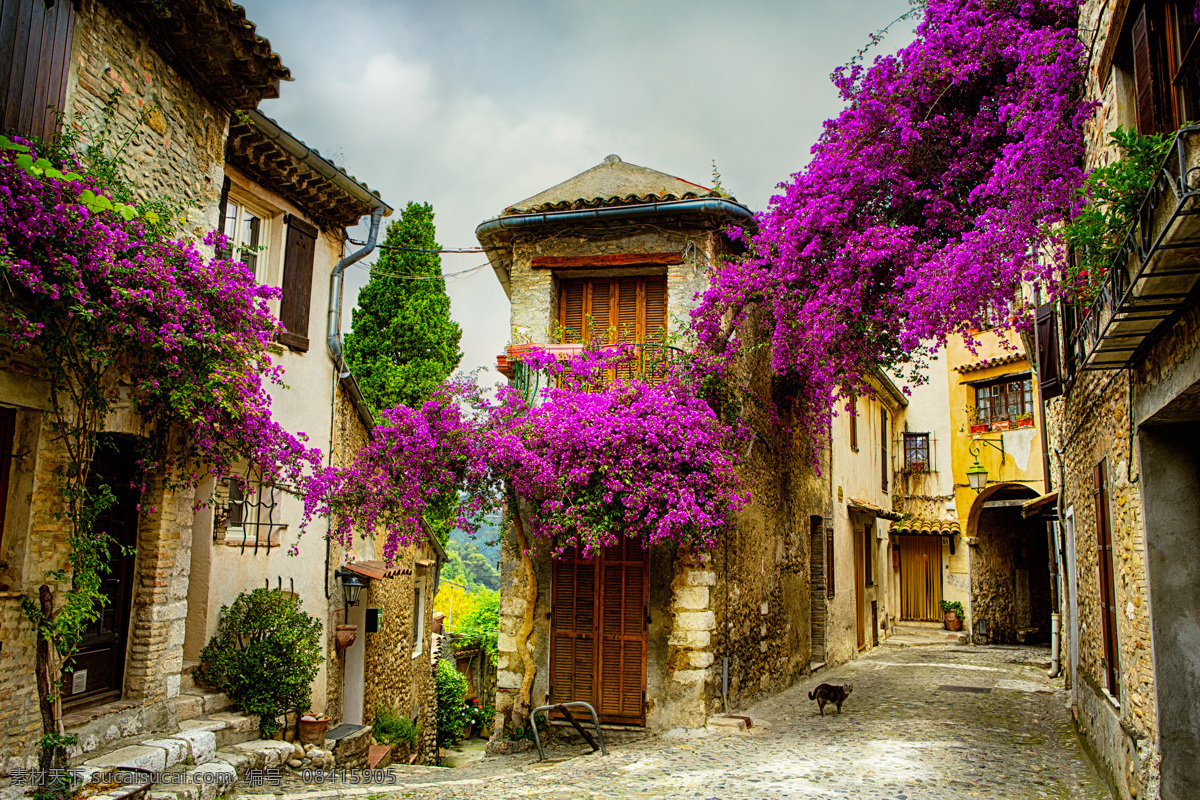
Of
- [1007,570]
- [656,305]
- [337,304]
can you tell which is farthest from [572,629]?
[1007,570]

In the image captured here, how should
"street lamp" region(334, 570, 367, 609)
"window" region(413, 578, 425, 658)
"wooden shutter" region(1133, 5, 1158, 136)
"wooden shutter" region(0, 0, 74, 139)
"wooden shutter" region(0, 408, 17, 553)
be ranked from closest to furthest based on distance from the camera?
"wooden shutter" region(1133, 5, 1158, 136)
"wooden shutter" region(0, 0, 74, 139)
"wooden shutter" region(0, 408, 17, 553)
"street lamp" region(334, 570, 367, 609)
"window" region(413, 578, 425, 658)

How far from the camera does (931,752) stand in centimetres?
769

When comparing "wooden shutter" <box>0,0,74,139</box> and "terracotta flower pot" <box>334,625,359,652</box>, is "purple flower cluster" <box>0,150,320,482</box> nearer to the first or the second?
"wooden shutter" <box>0,0,74,139</box>

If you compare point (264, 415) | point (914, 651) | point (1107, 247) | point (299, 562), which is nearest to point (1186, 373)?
point (1107, 247)

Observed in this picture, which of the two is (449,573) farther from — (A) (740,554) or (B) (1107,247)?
(B) (1107,247)

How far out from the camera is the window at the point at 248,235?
943 centimetres

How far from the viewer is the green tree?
1970 centimetres

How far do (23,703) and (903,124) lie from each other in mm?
9086

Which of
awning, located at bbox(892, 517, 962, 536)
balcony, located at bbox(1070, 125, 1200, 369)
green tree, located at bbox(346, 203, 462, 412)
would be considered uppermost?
green tree, located at bbox(346, 203, 462, 412)

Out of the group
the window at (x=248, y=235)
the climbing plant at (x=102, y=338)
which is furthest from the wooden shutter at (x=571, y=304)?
the climbing plant at (x=102, y=338)

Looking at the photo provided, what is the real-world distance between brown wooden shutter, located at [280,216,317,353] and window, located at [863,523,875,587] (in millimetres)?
12868

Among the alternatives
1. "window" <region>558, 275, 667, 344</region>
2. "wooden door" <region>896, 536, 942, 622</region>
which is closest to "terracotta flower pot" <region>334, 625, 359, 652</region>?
"window" <region>558, 275, 667, 344</region>

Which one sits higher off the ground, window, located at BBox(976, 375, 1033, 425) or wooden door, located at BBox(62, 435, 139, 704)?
window, located at BBox(976, 375, 1033, 425)

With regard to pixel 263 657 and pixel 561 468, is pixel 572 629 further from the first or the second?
pixel 263 657
